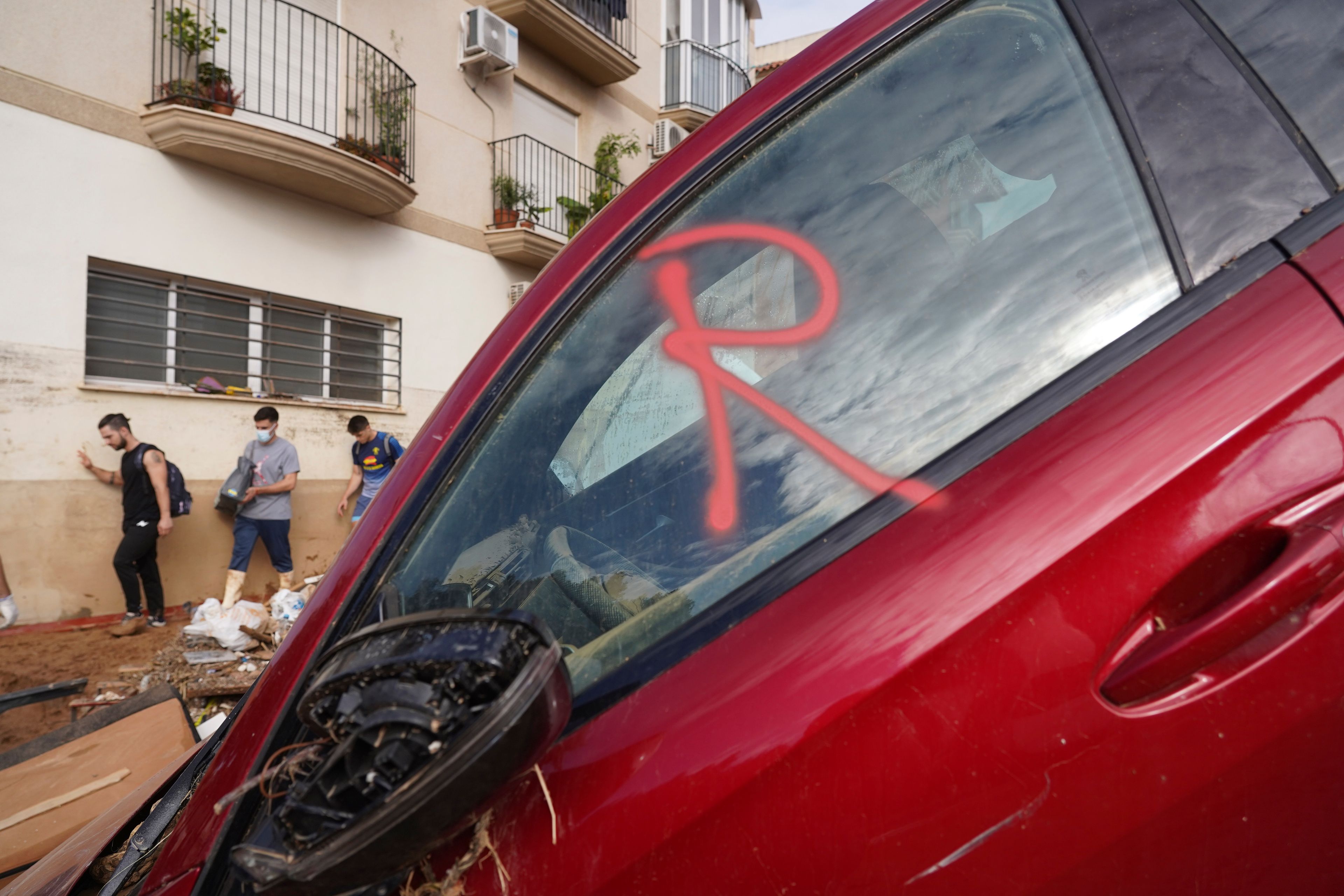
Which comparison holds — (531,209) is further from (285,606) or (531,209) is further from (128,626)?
(128,626)

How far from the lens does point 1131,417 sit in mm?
748

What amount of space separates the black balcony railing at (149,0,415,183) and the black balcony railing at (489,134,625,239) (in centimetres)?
131

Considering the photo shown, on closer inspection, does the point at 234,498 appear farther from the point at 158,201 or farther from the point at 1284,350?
the point at 1284,350

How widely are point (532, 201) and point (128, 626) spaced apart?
21.2ft

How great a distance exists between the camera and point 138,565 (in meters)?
6.51

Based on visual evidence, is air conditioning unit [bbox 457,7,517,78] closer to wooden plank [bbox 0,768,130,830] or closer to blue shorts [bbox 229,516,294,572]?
blue shorts [bbox 229,516,294,572]

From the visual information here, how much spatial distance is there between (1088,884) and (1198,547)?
0.99ft

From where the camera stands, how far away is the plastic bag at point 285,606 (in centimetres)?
621

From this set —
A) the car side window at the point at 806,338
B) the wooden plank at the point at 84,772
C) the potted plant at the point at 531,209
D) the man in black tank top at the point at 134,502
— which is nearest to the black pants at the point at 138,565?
the man in black tank top at the point at 134,502

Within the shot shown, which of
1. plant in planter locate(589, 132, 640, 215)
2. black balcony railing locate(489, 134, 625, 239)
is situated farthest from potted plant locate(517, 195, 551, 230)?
plant in planter locate(589, 132, 640, 215)

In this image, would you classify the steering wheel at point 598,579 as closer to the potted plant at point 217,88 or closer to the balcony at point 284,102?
the balcony at point 284,102

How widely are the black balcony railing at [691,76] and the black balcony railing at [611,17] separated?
1.01 metres

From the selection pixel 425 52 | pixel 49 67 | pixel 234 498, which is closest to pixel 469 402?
pixel 234 498

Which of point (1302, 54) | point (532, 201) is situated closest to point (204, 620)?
point (532, 201)
